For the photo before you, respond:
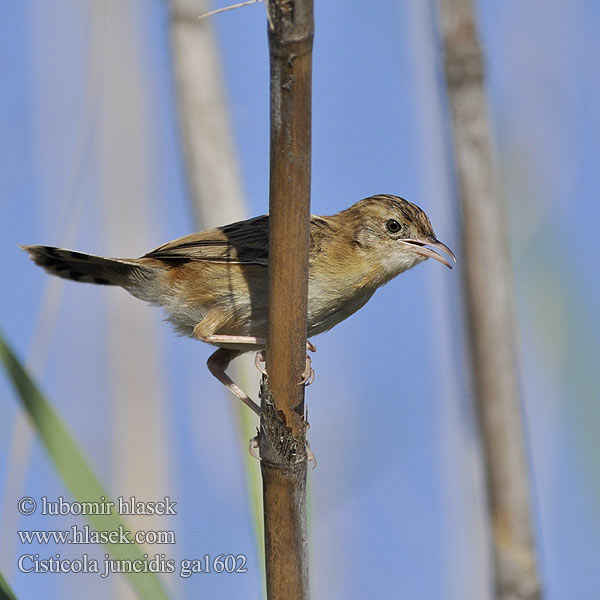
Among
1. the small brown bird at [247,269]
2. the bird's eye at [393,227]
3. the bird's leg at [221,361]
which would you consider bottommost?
the bird's leg at [221,361]

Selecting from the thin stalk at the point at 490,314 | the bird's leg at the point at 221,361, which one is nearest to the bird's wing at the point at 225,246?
the bird's leg at the point at 221,361

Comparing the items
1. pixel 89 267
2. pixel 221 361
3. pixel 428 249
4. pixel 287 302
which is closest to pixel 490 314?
pixel 287 302

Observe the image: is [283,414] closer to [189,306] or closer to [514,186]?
[189,306]

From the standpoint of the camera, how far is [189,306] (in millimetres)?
3705

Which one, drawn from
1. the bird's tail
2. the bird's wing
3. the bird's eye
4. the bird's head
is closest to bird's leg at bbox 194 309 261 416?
the bird's wing

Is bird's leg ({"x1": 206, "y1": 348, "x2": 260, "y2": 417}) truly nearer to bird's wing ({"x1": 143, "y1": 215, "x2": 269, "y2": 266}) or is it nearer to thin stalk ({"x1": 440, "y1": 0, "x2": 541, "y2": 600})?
bird's wing ({"x1": 143, "y1": 215, "x2": 269, "y2": 266})

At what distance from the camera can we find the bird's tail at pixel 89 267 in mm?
3529

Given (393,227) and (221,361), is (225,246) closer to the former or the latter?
(221,361)

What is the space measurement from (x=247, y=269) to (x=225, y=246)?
0.46ft

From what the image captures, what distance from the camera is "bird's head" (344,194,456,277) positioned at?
3.63 metres

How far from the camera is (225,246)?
3.55 meters

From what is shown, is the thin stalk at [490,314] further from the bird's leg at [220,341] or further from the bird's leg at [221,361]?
the bird's leg at [221,361]

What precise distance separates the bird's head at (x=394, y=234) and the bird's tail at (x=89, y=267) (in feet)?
3.30

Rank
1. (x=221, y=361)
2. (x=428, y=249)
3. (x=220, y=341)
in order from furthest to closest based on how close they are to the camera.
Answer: (x=221, y=361) < (x=428, y=249) < (x=220, y=341)
